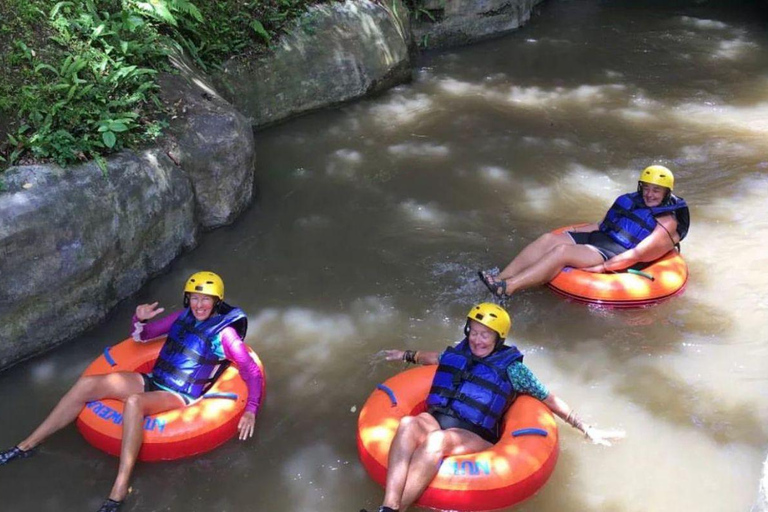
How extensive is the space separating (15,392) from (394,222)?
12.2 feet

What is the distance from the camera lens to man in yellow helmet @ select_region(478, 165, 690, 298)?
6.33 m

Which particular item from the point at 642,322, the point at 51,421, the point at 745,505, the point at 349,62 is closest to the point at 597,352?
the point at 642,322

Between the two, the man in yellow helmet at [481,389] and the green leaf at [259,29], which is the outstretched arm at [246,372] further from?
the green leaf at [259,29]

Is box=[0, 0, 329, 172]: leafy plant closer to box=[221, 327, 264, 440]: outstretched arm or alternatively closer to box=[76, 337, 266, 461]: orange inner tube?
box=[221, 327, 264, 440]: outstretched arm

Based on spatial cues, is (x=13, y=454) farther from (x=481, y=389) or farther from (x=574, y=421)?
(x=574, y=421)

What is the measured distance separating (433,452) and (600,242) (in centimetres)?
310

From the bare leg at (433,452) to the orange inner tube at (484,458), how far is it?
0.18 ft

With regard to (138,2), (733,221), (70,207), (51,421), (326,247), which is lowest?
(733,221)

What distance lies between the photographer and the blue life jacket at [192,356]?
198 inches

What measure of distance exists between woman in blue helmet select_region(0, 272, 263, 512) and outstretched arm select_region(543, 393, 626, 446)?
1.94m

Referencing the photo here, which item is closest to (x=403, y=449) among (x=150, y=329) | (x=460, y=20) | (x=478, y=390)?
(x=478, y=390)

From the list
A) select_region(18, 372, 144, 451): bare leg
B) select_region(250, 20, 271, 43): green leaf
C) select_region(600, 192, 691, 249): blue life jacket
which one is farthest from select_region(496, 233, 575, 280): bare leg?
select_region(250, 20, 271, 43): green leaf

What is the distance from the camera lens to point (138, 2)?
7.89m

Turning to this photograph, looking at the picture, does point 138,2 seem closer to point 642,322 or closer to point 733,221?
point 642,322
